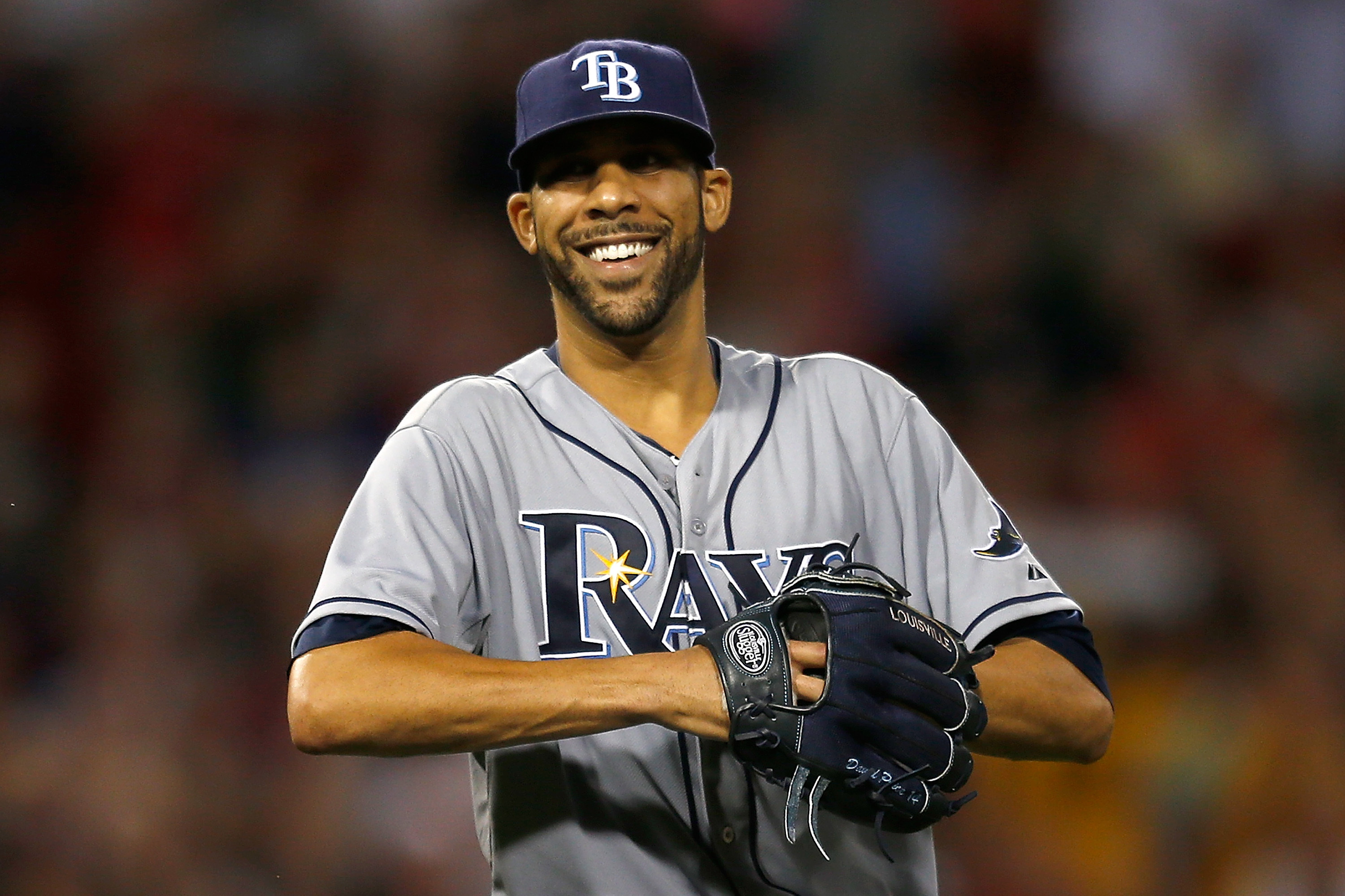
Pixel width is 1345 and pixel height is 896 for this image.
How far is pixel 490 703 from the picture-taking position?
60.4 inches

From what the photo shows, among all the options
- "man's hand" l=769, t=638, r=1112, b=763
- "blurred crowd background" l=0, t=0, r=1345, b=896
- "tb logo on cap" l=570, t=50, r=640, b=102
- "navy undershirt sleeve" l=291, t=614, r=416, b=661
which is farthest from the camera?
"blurred crowd background" l=0, t=0, r=1345, b=896

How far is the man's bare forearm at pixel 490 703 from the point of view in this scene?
4.99 feet

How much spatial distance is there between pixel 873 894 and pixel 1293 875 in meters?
2.09

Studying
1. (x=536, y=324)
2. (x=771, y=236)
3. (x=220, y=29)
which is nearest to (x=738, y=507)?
(x=536, y=324)

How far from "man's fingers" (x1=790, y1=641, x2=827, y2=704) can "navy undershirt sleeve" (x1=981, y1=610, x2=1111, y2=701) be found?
1.35 feet

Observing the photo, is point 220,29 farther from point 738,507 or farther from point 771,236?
point 738,507

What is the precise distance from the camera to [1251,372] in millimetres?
4102

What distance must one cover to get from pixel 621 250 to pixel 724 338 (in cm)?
209

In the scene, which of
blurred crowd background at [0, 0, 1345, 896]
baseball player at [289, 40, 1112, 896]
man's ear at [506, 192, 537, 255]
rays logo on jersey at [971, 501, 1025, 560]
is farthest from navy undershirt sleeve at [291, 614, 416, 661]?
blurred crowd background at [0, 0, 1345, 896]

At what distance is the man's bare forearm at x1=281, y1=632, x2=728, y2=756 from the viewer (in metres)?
1.52

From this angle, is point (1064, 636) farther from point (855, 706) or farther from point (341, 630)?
point (341, 630)

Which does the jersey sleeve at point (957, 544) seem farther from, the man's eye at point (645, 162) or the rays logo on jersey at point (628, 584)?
the man's eye at point (645, 162)

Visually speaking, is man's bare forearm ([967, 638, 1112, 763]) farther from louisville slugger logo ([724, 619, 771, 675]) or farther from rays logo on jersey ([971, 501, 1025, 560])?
louisville slugger logo ([724, 619, 771, 675])

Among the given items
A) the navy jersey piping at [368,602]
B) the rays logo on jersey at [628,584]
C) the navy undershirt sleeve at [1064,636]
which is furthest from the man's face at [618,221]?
the navy undershirt sleeve at [1064,636]
